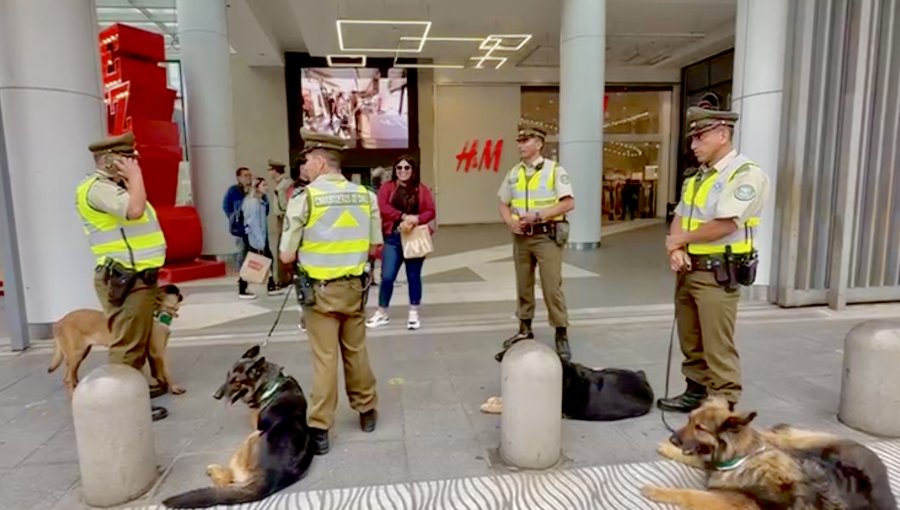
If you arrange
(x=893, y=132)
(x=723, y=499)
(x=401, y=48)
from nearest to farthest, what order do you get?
(x=723, y=499) < (x=893, y=132) < (x=401, y=48)

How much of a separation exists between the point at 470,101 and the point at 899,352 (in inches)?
637

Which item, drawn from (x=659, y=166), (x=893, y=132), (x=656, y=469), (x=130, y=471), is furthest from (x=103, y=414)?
(x=659, y=166)

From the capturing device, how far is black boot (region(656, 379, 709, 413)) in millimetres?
3641

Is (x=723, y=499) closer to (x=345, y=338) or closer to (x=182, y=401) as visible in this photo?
(x=345, y=338)

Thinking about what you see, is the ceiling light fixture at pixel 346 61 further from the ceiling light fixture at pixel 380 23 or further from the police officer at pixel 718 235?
the police officer at pixel 718 235

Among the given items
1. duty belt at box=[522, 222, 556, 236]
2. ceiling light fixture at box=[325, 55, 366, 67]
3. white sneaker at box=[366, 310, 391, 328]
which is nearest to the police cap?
duty belt at box=[522, 222, 556, 236]

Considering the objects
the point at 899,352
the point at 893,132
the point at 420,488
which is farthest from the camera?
the point at 893,132

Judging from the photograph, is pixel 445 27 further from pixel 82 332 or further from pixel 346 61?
pixel 82 332

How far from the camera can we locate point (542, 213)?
4.48 metres

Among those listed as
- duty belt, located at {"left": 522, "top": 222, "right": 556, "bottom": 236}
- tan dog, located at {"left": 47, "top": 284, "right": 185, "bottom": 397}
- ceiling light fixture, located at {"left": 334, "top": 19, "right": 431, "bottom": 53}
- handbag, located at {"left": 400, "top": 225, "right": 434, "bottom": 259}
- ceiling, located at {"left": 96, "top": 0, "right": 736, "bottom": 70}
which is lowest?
tan dog, located at {"left": 47, "top": 284, "right": 185, "bottom": 397}

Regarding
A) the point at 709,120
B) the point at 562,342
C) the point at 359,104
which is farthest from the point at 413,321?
the point at 359,104

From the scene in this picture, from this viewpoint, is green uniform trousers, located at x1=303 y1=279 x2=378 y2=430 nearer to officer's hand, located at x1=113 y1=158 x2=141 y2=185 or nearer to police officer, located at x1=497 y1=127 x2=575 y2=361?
officer's hand, located at x1=113 y1=158 x2=141 y2=185

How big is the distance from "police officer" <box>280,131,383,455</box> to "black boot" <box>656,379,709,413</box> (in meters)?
2.13

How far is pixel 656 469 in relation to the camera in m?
2.95
